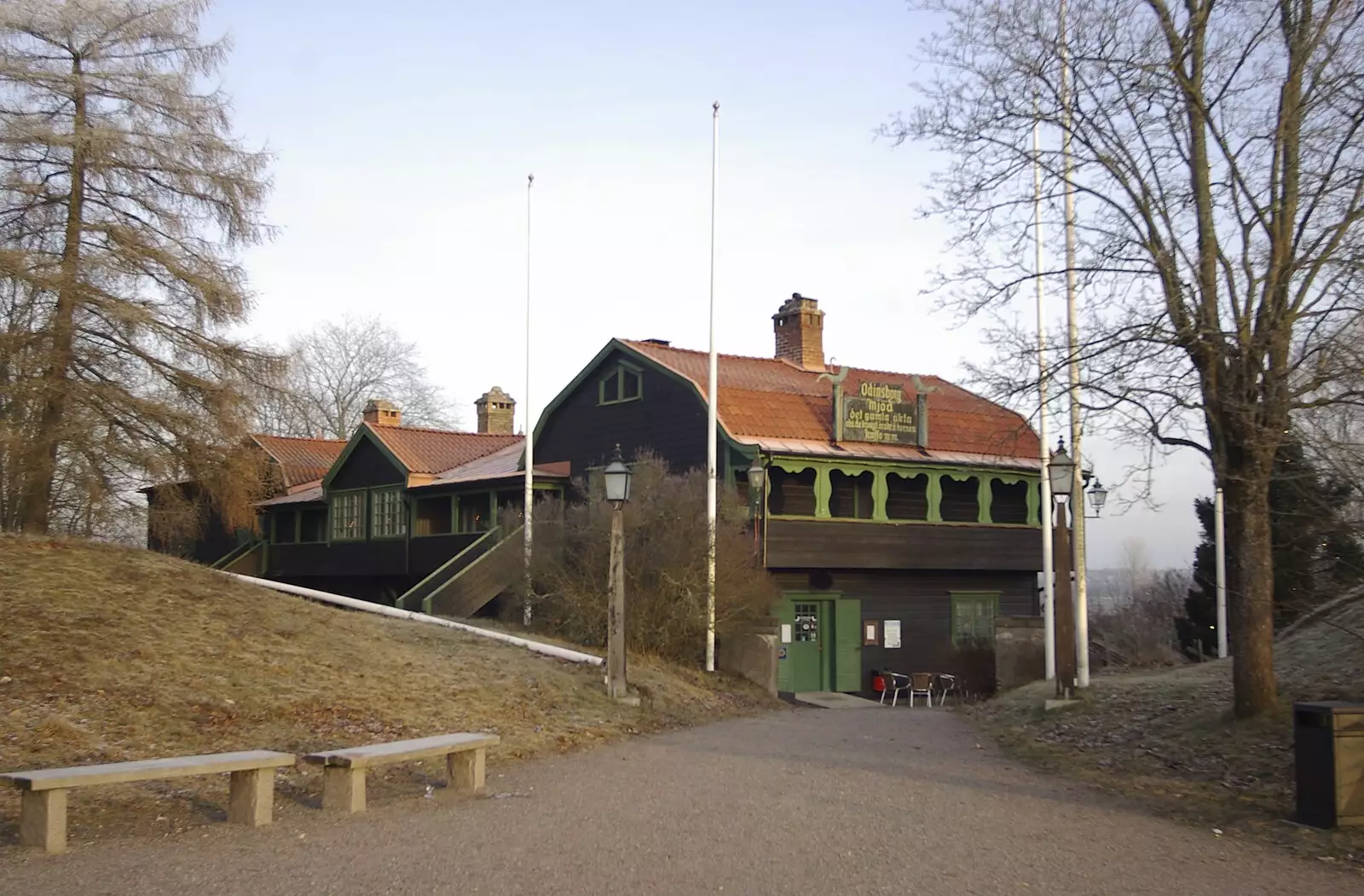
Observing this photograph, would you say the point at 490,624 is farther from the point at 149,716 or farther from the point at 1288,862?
the point at 1288,862

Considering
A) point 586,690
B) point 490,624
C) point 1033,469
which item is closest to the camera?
point 586,690

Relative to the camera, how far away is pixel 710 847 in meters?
8.55

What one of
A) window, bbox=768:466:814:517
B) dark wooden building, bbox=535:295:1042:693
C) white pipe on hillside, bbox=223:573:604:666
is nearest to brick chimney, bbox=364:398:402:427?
dark wooden building, bbox=535:295:1042:693

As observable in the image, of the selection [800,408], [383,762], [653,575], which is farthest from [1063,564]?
[800,408]

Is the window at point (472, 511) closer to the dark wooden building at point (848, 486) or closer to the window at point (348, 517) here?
the dark wooden building at point (848, 486)

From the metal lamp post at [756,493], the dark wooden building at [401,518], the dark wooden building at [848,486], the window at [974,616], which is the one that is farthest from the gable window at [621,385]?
the window at [974,616]

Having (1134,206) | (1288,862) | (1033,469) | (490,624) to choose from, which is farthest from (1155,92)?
(1033,469)

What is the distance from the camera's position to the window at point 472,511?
104 feet

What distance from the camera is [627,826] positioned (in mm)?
9219

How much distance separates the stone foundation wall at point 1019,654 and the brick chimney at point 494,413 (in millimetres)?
19428

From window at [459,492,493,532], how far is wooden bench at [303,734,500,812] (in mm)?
20651

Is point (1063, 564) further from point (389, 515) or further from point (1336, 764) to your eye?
point (389, 515)

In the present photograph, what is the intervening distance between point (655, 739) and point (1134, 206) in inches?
299

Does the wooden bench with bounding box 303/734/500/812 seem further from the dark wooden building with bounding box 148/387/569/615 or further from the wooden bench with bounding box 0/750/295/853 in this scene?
the dark wooden building with bounding box 148/387/569/615
